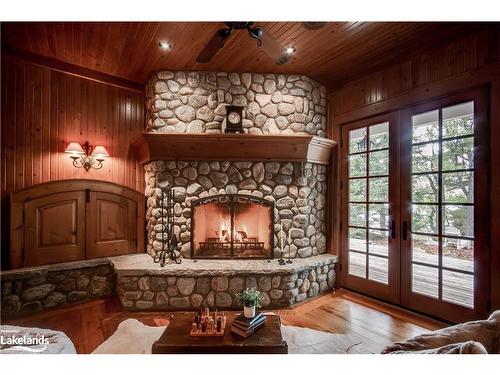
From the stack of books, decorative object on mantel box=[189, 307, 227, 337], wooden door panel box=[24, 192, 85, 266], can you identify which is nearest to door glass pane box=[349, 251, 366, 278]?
the stack of books

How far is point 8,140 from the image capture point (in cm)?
294

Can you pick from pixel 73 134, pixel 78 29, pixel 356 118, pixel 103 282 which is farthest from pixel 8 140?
pixel 356 118

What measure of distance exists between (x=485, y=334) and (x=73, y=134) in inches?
166

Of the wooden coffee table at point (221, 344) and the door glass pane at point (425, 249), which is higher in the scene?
the door glass pane at point (425, 249)

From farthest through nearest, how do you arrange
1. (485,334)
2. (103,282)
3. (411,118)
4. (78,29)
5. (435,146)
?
1. (103,282)
2. (411,118)
3. (435,146)
4. (78,29)
5. (485,334)

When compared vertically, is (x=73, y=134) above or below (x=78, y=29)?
below

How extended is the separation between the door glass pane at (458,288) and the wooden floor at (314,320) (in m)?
0.30

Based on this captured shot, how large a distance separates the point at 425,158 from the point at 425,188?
12.8 inches

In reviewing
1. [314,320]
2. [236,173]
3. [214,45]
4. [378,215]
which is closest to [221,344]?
[314,320]

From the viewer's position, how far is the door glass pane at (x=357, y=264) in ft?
10.9

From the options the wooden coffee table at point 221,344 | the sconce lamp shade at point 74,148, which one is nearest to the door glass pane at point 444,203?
the wooden coffee table at point 221,344

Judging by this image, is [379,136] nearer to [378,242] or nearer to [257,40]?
[378,242]

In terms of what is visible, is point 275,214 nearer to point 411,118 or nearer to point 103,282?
point 411,118

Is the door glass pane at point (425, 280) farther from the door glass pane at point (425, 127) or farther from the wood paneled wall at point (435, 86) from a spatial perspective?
the door glass pane at point (425, 127)
